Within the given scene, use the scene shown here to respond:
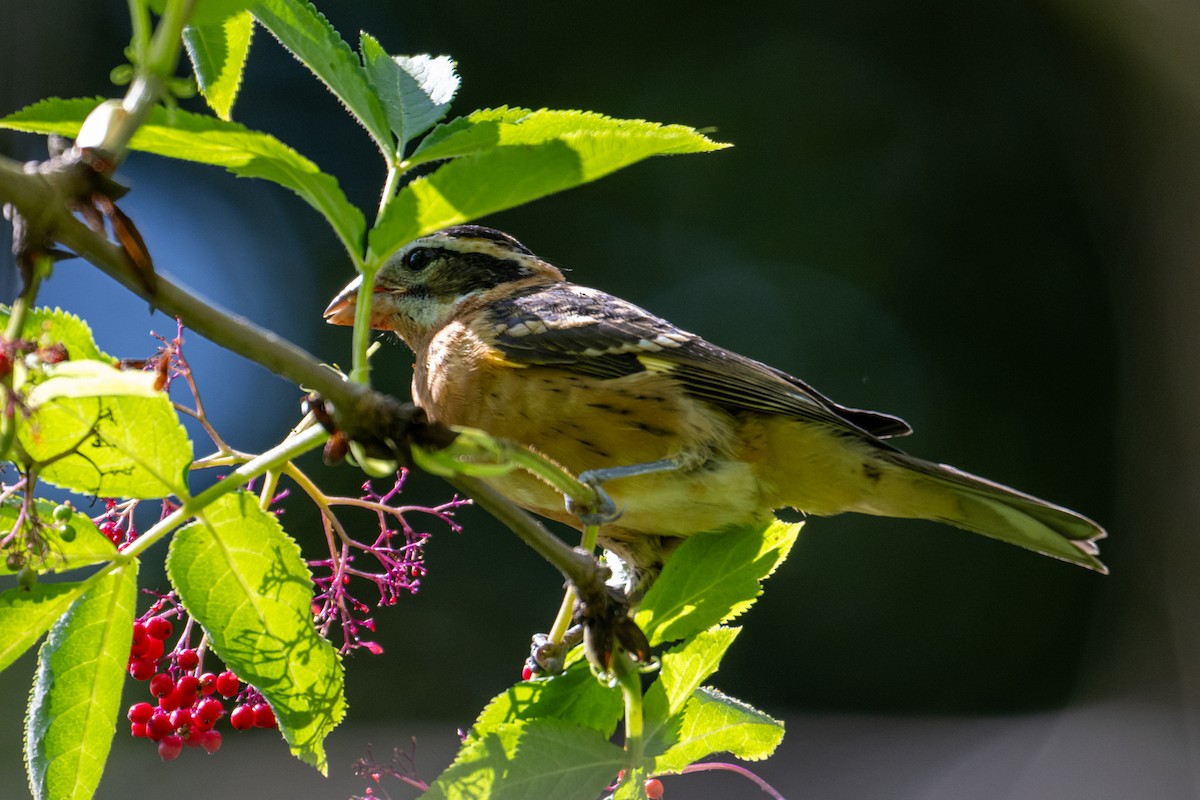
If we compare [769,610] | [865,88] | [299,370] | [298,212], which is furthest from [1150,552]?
[299,370]

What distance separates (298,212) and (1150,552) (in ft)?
20.6

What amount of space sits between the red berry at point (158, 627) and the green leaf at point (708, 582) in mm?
786

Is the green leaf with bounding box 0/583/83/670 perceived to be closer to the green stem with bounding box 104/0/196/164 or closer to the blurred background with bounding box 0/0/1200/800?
the green stem with bounding box 104/0/196/164

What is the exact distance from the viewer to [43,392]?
0.78 meters

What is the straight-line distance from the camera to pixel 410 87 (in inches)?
51.3

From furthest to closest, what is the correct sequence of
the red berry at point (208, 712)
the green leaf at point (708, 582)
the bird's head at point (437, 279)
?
the bird's head at point (437, 279), the red berry at point (208, 712), the green leaf at point (708, 582)

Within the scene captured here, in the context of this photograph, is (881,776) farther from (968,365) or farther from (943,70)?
(943,70)

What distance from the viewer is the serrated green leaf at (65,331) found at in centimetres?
99

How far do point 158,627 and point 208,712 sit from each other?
155 millimetres

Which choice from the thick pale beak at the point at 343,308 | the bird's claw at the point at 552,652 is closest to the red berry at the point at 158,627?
the bird's claw at the point at 552,652

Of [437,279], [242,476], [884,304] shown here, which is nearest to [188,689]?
[242,476]

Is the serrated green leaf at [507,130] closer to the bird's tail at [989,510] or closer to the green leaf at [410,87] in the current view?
the green leaf at [410,87]

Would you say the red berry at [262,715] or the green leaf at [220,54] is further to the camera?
the red berry at [262,715]

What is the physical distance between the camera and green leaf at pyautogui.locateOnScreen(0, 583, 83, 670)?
1071 mm
